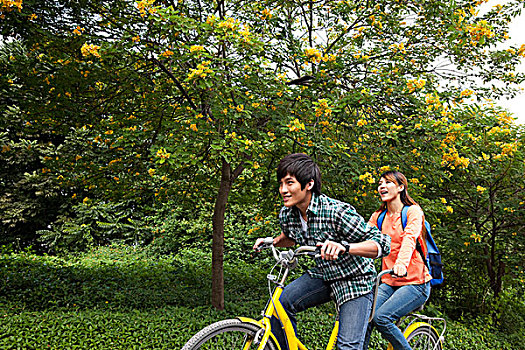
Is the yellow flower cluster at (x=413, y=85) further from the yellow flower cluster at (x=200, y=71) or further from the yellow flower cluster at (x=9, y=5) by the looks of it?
the yellow flower cluster at (x=9, y=5)

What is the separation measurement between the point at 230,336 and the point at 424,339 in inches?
78.9

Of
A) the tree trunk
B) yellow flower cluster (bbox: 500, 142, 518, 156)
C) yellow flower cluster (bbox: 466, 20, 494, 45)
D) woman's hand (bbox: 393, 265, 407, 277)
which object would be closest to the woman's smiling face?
woman's hand (bbox: 393, 265, 407, 277)

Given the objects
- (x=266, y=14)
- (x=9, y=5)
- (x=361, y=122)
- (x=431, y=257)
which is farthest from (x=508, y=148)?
(x=9, y=5)

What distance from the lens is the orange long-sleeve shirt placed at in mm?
2762

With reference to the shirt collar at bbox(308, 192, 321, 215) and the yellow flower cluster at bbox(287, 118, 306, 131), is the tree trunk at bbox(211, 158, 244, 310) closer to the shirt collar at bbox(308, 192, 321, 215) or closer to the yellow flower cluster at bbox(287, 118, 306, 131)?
the yellow flower cluster at bbox(287, 118, 306, 131)

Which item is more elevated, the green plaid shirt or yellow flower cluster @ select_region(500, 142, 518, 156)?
yellow flower cluster @ select_region(500, 142, 518, 156)

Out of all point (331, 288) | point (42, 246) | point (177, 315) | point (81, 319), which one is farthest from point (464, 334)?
point (42, 246)

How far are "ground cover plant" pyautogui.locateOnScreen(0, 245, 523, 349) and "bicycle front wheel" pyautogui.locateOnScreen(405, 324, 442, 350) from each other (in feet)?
5.30

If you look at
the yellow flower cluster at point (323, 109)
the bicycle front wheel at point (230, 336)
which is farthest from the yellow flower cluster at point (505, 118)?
the bicycle front wheel at point (230, 336)

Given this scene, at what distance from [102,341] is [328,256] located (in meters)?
3.65

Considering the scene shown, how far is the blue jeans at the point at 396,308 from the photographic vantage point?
2744 millimetres

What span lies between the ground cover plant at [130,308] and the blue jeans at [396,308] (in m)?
2.11

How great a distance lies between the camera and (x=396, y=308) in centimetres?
279

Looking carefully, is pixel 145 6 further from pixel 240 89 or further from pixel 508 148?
pixel 508 148
